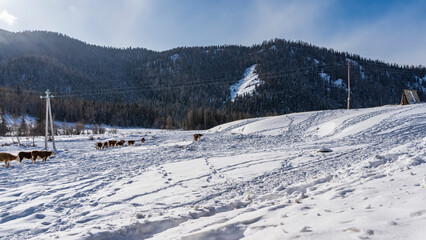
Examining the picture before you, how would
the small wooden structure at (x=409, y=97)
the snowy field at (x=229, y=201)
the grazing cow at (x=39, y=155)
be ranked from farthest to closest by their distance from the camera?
the small wooden structure at (x=409, y=97)
the grazing cow at (x=39, y=155)
the snowy field at (x=229, y=201)

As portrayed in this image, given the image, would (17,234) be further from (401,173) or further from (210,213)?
(401,173)

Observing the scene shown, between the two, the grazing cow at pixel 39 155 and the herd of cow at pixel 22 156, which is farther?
the grazing cow at pixel 39 155

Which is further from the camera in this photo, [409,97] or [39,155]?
[409,97]

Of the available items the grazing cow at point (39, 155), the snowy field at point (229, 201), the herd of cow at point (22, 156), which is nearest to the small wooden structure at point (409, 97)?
the snowy field at point (229, 201)

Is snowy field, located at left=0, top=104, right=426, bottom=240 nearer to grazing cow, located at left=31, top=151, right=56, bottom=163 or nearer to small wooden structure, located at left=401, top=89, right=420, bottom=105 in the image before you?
grazing cow, located at left=31, top=151, right=56, bottom=163

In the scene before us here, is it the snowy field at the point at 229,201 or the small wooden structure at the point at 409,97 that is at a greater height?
the small wooden structure at the point at 409,97

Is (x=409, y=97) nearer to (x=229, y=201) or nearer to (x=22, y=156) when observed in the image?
(x=229, y=201)

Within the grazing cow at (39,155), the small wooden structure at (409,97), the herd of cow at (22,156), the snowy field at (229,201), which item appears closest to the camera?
the snowy field at (229,201)

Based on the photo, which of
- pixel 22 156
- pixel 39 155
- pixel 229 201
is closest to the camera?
pixel 229 201

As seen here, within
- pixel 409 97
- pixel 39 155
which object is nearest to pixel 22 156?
pixel 39 155

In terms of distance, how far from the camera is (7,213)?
627cm

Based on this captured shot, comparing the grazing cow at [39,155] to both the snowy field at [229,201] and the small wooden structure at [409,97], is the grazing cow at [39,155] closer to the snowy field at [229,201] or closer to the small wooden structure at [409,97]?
the snowy field at [229,201]

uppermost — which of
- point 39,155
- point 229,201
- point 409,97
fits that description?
point 409,97

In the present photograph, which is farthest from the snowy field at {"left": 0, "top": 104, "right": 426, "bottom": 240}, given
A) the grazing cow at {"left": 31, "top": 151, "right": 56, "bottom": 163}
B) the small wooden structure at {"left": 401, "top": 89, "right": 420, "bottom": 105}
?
the small wooden structure at {"left": 401, "top": 89, "right": 420, "bottom": 105}
